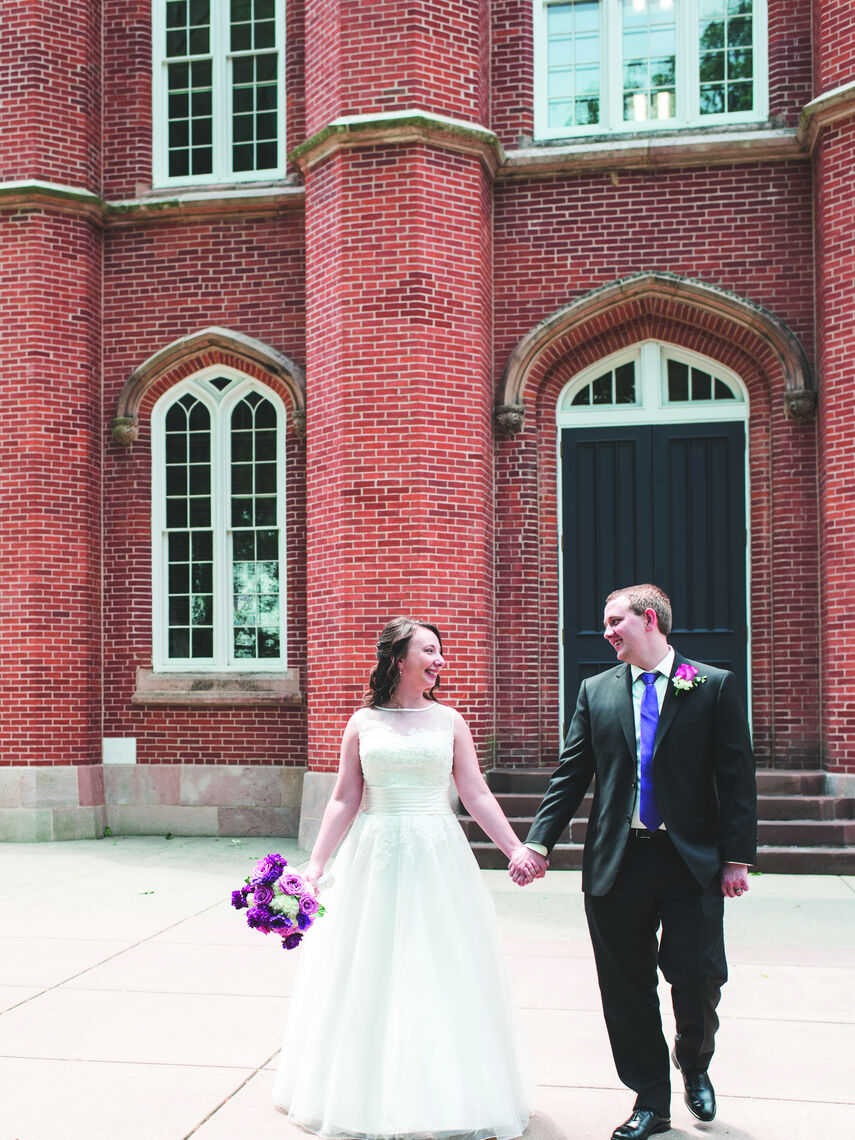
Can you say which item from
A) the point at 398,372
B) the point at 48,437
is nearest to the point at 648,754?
the point at 398,372

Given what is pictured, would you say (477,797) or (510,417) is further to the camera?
(510,417)

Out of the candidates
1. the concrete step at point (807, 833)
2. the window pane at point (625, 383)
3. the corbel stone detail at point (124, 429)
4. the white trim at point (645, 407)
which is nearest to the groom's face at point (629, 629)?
the concrete step at point (807, 833)

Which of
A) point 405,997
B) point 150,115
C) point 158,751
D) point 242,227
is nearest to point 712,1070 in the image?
point 405,997

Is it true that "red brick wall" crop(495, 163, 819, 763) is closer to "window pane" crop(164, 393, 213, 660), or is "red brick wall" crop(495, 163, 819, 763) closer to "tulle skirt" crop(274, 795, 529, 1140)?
"window pane" crop(164, 393, 213, 660)

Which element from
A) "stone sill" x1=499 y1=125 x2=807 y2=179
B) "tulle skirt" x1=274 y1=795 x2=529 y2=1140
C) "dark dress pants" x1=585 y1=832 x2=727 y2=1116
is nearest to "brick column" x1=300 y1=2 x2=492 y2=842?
"stone sill" x1=499 y1=125 x2=807 y2=179

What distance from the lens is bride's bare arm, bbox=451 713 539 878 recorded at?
13.7ft

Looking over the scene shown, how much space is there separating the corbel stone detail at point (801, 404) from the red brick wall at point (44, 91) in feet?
23.9

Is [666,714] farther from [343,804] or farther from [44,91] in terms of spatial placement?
[44,91]

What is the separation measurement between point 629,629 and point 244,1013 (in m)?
2.82

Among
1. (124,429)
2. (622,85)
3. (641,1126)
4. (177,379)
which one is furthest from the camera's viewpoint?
(177,379)

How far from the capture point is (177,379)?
1205cm

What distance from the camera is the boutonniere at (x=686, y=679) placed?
404cm

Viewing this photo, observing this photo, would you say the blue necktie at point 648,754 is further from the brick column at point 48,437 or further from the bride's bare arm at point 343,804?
the brick column at point 48,437

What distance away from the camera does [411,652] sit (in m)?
4.26
